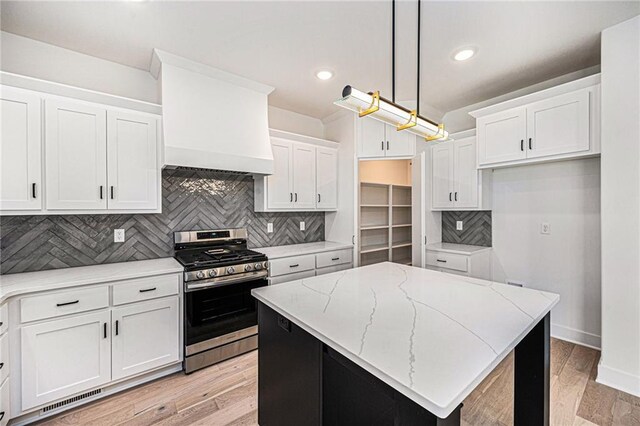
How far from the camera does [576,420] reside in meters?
1.86

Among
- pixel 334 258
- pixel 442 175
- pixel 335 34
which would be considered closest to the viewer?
pixel 335 34

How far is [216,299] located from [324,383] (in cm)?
156

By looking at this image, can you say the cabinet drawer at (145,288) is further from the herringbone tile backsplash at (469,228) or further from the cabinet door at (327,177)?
the herringbone tile backsplash at (469,228)

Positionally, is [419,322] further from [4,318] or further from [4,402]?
[4,402]

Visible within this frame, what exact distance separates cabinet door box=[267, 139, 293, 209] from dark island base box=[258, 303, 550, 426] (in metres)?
1.80

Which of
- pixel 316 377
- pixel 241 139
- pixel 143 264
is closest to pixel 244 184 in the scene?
pixel 241 139

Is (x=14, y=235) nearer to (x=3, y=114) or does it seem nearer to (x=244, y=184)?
(x=3, y=114)

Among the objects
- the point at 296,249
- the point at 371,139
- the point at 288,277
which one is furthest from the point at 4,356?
the point at 371,139

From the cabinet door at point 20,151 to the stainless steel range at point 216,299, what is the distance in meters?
1.12

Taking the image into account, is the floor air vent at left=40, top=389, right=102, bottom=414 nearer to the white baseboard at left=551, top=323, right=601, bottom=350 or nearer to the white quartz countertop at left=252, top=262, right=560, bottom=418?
the white quartz countertop at left=252, top=262, right=560, bottom=418

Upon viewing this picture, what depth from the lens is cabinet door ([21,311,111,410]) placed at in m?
1.84

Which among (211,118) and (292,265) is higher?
(211,118)

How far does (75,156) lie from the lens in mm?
2188

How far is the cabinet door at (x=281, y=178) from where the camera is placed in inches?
131
